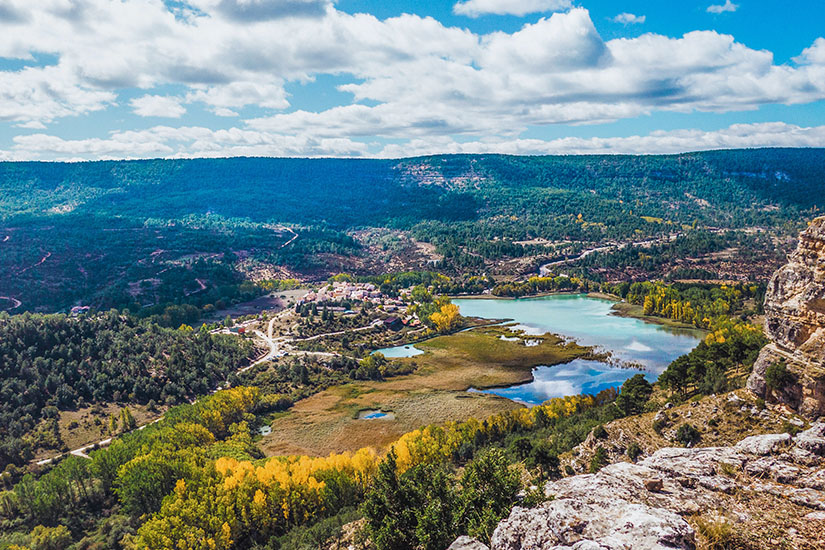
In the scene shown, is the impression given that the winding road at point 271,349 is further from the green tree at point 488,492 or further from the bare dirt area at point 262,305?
the green tree at point 488,492

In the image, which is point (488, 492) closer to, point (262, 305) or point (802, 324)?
point (802, 324)

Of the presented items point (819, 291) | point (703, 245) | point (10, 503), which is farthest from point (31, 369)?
point (703, 245)

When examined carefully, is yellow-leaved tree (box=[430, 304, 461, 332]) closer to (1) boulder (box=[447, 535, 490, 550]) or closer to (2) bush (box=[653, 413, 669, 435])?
(2) bush (box=[653, 413, 669, 435])

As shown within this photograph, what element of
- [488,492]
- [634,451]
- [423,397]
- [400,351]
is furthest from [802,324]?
[400,351]

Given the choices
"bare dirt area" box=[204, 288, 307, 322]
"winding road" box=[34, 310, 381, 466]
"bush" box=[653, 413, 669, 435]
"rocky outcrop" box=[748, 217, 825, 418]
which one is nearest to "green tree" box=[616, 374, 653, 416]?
"bush" box=[653, 413, 669, 435]

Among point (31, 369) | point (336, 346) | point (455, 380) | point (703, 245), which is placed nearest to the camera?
point (31, 369)

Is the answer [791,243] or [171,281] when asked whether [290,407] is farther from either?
[791,243]
